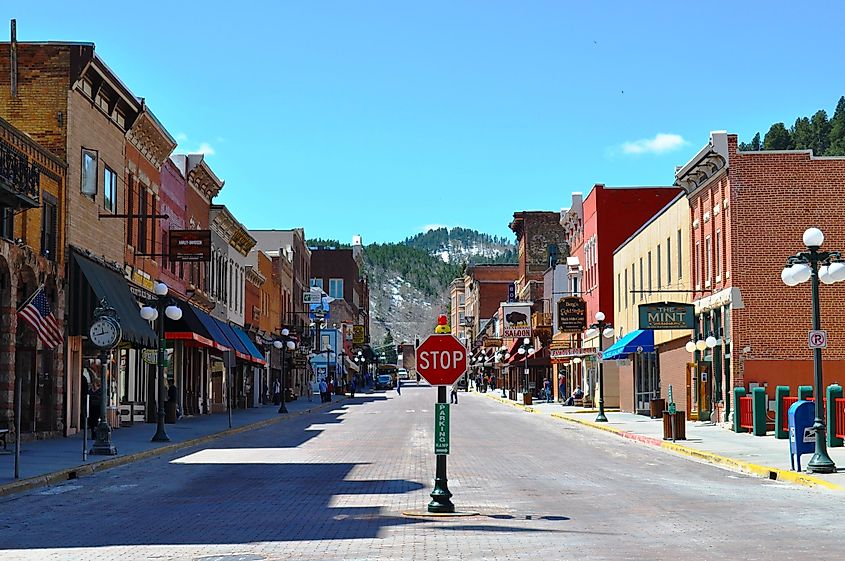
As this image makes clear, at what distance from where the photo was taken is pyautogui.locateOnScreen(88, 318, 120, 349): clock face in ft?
85.2

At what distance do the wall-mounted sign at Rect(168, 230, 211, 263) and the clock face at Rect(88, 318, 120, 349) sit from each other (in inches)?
597

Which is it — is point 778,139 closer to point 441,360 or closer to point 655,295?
point 655,295

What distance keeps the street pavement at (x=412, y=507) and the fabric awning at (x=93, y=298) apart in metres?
7.02

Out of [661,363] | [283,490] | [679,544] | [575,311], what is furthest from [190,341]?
[679,544]

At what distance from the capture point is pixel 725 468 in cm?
2389

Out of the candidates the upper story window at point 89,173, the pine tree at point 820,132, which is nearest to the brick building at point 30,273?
the upper story window at point 89,173

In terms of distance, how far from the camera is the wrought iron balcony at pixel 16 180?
82.0ft

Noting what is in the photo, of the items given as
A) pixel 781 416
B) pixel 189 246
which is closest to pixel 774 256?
pixel 781 416

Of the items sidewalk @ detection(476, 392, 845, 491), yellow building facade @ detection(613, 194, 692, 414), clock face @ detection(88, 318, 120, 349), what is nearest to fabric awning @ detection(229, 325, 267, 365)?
yellow building facade @ detection(613, 194, 692, 414)

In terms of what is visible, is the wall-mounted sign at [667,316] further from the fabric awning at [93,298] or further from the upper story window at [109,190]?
the upper story window at [109,190]

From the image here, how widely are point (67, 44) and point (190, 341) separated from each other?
16749 millimetres

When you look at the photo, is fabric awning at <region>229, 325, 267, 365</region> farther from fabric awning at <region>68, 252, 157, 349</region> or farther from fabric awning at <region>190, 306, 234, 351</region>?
fabric awning at <region>68, 252, 157, 349</region>

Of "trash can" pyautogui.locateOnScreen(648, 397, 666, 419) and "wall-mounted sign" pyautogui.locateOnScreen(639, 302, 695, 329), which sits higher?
"wall-mounted sign" pyautogui.locateOnScreen(639, 302, 695, 329)

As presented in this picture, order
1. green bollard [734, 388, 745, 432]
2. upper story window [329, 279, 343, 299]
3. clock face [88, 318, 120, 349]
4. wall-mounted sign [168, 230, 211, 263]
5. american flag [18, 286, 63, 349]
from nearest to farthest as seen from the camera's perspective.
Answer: american flag [18, 286, 63, 349]
clock face [88, 318, 120, 349]
green bollard [734, 388, 745, 432]
wall-mounted sign [168, 230, 211, 263]
upper story window [329, 279, 343, 299]
